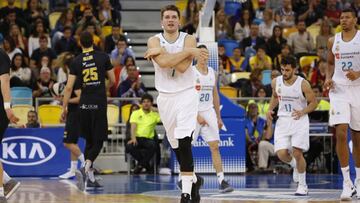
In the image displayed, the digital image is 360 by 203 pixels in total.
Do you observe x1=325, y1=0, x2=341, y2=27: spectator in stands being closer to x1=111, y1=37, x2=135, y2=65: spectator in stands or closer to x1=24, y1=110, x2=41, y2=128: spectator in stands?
x1=111, y1=37, x2=135, y2=65: spectator in stands

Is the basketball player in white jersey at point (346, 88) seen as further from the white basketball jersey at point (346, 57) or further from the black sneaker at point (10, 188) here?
the black sneaker at point (10, 188)

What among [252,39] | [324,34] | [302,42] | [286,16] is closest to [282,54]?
[302,42]

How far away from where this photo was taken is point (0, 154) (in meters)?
17.8

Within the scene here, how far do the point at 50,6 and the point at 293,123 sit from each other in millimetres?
13103

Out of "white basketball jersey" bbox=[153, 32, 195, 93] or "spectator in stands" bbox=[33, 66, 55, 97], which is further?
"spectator in stands" bbox=[33, 66, 55, 97]

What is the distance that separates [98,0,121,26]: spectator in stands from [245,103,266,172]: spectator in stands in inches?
238

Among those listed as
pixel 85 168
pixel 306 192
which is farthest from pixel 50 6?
pixel 306 192

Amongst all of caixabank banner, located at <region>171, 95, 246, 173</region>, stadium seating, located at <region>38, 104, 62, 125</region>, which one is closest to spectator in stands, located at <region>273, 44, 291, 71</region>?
caixabank banner, located at <region>171, 95, 246, 173</region>

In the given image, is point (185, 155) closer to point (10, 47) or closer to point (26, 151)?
point (26, 151)

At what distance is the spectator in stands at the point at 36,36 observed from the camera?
2243 centimetres

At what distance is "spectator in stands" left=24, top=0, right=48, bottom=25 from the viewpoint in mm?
23388

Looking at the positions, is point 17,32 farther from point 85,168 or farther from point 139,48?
point 85,168

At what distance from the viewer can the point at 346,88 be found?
1192cm

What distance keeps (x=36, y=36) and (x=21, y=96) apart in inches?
124
